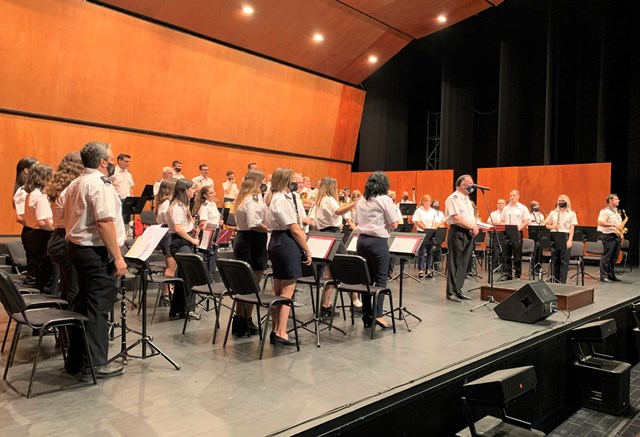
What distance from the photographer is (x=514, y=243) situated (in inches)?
360

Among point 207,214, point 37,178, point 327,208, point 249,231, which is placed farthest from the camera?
point 207,214

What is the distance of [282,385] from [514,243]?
662cm

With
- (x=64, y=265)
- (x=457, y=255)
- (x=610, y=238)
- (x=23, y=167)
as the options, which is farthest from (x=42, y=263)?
(x=610, y=238)

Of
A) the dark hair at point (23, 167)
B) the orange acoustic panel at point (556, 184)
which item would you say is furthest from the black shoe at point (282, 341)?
the orange acoustic panel at point (556, 184)

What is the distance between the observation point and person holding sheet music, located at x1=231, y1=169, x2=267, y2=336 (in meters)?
5.19

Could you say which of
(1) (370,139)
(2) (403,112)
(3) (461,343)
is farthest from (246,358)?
(2) (403,112)

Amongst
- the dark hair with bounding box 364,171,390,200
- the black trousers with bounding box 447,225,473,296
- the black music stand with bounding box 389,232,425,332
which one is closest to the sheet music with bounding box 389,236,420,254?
the black music stand with bounding box 389,232,425,332

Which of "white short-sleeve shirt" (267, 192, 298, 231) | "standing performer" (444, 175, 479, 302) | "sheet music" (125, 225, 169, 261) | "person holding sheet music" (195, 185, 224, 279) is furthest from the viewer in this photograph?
"standing performer" (444, 175, 479, 302)

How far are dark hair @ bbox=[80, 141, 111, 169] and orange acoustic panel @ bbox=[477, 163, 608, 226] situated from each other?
12.3 meters

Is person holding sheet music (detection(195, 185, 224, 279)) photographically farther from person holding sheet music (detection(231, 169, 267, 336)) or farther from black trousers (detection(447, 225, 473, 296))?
black trousers (detection(447, 225, 473, 296))

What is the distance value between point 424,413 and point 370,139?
46.9 feet

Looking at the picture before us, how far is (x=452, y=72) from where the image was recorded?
56.0ft

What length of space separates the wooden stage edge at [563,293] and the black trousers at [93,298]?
5053mm

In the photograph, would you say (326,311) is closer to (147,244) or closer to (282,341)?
(282,341)
